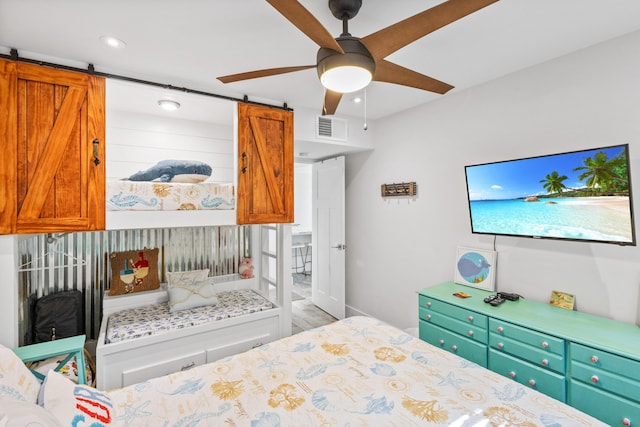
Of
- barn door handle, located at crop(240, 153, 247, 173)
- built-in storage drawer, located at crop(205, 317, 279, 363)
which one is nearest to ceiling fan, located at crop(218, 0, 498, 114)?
barn door handle, located at crop(240, 153, 247, 173)

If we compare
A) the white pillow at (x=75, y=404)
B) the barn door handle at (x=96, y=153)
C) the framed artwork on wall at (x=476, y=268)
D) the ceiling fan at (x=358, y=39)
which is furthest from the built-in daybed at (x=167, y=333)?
the ceiling fan at (x=358, y=39)

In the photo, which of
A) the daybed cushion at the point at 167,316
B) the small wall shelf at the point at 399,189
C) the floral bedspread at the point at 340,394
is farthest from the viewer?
the small wall shelf at the point at 399,189

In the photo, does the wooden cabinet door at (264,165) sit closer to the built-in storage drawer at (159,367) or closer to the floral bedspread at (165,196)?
the floral bedspread at (165,196)

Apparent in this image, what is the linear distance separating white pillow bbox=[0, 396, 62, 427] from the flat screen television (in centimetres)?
275

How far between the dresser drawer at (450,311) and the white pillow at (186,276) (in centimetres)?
215

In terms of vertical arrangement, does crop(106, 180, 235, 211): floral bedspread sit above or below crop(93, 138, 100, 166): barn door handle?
below

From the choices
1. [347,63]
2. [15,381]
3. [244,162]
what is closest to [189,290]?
[244,162]

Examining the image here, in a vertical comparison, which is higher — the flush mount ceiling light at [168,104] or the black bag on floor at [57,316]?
the flush mount ceiling light at [168,104]

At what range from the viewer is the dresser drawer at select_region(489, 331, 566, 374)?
179 centimetres

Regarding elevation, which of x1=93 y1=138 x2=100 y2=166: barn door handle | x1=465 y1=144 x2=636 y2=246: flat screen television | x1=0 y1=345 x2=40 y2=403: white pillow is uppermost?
x1=93 y1=138 x2=100 y2=166: barn door handle

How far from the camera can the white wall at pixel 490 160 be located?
74.8 inches

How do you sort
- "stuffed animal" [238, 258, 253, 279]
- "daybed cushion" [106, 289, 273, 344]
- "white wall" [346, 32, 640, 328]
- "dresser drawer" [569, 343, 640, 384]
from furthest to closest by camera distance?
"stuffed animal" [238, 258, 253, 279] < "daybed cushion" [106, 289, 273, 344] < "white wall" [346, 32, 640, 328] < "dresser drawer" [569, 343, 640, 384]

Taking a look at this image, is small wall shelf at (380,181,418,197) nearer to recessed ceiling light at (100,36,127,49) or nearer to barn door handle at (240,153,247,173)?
barn door handle at (240,153,247,173)

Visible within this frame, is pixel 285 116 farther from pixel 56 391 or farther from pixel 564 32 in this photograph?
pixel 56 391
